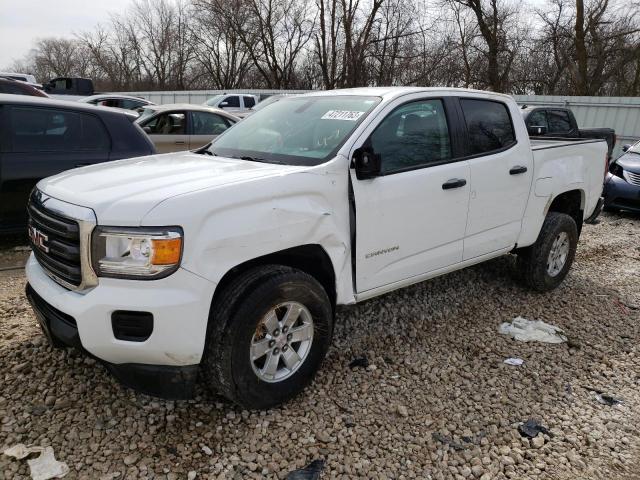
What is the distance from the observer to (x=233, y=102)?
720 inches

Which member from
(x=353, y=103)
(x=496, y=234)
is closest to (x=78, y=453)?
(x=353, y=103)

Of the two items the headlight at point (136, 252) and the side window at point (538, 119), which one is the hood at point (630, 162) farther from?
the headlight at point (136, 252)

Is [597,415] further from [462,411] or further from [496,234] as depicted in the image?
[496,234]

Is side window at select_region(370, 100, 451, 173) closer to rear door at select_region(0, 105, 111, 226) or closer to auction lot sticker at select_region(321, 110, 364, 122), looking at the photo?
auction lot sticker at select_region(321, 110, 364, 122)

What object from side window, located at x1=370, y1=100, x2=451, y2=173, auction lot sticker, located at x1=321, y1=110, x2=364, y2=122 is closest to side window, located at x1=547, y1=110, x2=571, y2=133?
side window, located at x1=370, y1=100, x2=451, y2=173

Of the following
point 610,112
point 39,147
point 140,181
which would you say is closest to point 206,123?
point 39,147

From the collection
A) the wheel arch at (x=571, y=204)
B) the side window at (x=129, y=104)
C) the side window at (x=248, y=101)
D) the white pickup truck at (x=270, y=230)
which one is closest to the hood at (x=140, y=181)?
the white pickup truck at (x=270, y=230)

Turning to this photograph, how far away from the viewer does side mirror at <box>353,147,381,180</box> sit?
9.41 feet

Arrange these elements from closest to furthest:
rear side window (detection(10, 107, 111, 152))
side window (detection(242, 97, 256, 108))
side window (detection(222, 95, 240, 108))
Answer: rear side window (detection(10, 107, 111, 152)), side window (detection(222, 95, 240, 108)), side window (detection(242, 97, 256, 108))

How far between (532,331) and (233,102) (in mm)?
16213

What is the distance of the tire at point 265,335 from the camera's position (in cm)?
244

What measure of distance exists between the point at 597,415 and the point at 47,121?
17.9 feet

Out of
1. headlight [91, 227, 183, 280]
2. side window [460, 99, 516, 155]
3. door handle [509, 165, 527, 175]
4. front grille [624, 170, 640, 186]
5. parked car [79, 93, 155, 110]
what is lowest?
front grille [624, 170, 640, 186]

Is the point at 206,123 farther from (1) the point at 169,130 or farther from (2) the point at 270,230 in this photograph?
(2) the point at 270,230
